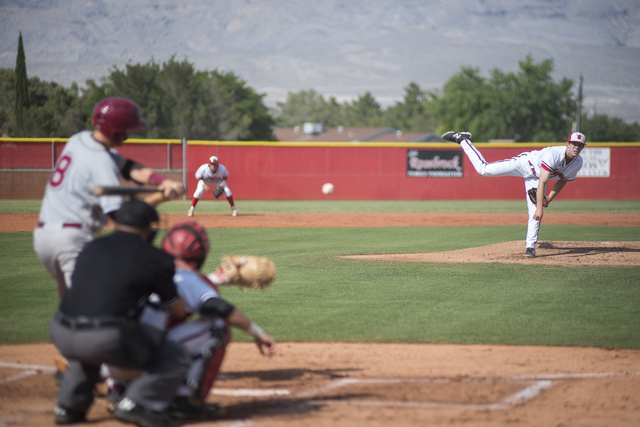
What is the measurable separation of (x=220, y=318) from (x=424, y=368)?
6.27 feet

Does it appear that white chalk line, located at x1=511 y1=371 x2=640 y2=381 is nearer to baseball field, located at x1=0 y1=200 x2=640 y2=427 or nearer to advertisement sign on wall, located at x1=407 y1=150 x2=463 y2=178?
baseball field, located at x1=0 y1=200 x2=640 y2=427

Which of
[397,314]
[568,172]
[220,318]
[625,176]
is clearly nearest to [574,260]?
[568,172]

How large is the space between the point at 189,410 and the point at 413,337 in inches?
105

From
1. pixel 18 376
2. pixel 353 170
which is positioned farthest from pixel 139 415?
pixel 353 170

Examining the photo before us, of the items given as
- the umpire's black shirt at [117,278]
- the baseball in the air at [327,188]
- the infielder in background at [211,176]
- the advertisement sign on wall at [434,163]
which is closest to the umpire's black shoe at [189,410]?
the umpire's black shirt at [117,278]

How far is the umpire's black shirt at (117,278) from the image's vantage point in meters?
3.15

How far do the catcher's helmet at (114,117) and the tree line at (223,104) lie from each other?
1833 inches

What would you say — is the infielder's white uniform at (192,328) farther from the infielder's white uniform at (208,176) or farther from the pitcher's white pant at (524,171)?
the infielder's white uniform at (208,176)

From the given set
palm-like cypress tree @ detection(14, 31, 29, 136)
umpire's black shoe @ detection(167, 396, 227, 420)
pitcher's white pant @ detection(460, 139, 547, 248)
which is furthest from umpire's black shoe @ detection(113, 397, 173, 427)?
palm-like cypress tree @ detection(14, 31, 29, 136)

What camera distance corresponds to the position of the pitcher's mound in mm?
9883

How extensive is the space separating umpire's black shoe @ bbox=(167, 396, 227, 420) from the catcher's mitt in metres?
0.76

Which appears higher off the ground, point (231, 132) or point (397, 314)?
point (231, 132)

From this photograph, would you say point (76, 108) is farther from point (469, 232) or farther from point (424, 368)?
point (424, 368)

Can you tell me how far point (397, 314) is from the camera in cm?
648
